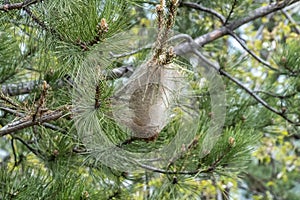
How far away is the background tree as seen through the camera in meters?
0.84

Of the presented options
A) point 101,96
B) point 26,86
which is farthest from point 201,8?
A: point 101,96

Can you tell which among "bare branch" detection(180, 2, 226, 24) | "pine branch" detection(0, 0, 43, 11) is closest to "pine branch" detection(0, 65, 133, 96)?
"bare branch" detection(180, 2, 226, 24)

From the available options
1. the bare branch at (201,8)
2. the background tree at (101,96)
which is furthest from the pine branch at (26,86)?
the bare branch at (201,8)

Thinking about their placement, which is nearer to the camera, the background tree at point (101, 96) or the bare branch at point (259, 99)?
the background tree at point (101, 96)

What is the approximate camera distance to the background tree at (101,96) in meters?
0.84

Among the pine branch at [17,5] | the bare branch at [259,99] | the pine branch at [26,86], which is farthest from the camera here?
the bare branch at [259,99]

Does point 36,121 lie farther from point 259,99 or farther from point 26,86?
point 259,99

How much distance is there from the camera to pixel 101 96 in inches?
33.2

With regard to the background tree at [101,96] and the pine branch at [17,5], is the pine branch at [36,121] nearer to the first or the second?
the background tree at [101,96]

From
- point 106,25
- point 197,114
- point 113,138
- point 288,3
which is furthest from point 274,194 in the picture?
point 106,25

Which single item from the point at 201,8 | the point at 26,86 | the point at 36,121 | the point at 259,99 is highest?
the point at 201,8

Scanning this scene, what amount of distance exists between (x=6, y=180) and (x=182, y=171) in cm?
41

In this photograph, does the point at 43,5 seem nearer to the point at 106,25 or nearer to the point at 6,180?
the point at 106,25

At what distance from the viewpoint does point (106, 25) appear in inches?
31.1
